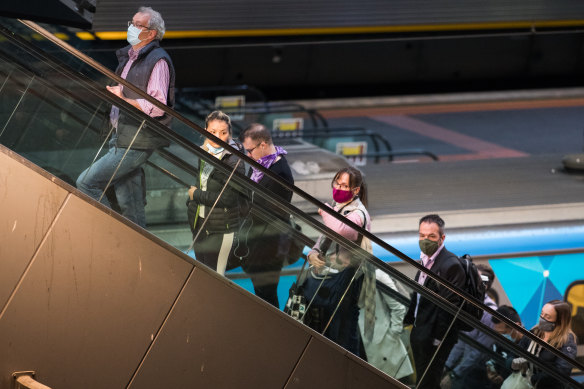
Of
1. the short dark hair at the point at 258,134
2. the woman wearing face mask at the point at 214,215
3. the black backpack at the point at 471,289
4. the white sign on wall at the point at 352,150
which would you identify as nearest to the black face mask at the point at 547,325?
the black backpack at the point at 471,289

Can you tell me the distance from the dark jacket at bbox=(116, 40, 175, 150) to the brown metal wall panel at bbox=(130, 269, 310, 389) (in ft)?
2.98

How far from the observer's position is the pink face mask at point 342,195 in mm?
7016

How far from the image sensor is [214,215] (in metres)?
6.45

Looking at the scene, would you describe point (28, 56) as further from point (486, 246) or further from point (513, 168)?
Result: point (513, 168)

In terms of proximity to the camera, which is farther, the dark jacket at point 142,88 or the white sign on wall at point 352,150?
the white sign on wall at point 352,150

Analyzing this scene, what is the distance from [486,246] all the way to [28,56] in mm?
5268

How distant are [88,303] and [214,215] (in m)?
1.01

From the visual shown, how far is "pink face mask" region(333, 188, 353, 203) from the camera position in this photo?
7.02 meters

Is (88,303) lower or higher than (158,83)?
lower

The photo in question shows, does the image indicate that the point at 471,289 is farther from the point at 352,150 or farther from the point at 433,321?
the point at 352,150

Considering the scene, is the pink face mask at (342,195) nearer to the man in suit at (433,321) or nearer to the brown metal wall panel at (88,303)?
the man in suit at (433,321)

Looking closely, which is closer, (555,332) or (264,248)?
(264,248)

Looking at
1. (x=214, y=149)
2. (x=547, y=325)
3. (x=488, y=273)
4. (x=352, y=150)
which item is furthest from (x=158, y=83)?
(x=352, y=150)

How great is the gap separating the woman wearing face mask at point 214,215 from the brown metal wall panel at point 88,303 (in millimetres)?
219
